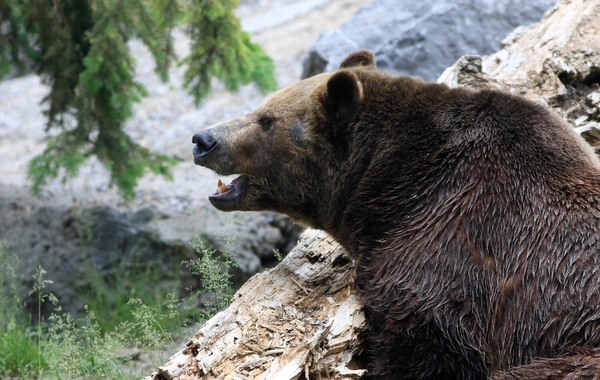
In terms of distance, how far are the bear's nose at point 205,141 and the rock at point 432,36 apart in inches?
190

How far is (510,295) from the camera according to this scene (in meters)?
4.32

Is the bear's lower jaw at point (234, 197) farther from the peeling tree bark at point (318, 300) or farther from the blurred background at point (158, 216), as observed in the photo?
the blurred background at point (158, 216)

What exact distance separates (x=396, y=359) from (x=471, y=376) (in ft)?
1.55

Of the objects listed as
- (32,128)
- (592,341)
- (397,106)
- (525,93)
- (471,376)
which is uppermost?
(397,106)

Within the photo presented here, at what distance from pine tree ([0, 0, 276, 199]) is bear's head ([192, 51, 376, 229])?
2740mm

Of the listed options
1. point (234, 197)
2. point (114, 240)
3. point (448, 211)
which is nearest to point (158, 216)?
point (114, 240)

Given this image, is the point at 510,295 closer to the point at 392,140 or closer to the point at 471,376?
the point at 471,376

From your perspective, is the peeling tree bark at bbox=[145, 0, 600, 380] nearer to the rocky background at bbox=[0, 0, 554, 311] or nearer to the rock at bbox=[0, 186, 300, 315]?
the rocky background at bbox=[0, 0, 554, 311]

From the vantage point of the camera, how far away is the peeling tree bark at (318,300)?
13.8 ft

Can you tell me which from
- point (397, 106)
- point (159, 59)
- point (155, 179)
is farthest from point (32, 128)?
point (397, 106)

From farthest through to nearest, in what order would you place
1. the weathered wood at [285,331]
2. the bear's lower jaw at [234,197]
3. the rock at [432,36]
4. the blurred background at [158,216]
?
the rock at [432,36], the blurred background at [158,216], the bear's lower jaw at [234,197], the weathered wood at [285,331]

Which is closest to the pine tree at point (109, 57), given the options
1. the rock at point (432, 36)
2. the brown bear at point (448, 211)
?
the rock at point (432, 36)

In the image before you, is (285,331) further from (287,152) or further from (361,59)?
(361,59)

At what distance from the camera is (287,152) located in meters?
5.20
